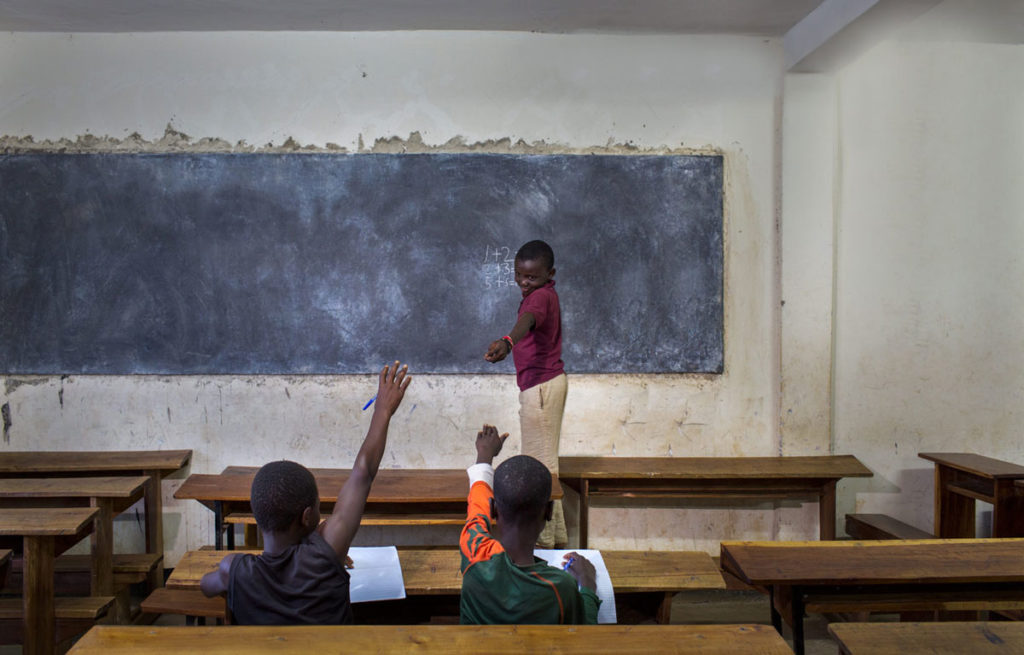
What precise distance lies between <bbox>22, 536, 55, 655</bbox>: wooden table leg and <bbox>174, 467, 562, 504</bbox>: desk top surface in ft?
1.91

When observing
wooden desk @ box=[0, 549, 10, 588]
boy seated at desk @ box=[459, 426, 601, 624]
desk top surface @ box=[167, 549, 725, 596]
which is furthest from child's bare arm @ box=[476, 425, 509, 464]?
wooden desk @ box=[0, 549, 10, 588]

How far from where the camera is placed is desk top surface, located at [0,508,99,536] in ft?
7.71

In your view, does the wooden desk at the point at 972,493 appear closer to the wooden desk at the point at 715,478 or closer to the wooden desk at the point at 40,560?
the wooden desk at the point at 715,478

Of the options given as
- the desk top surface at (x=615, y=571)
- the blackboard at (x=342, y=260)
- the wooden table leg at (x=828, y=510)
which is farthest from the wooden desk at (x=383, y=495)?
the wooden table leg at (x=828, y=510)

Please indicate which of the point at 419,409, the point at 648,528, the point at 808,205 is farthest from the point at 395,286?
the point at 808,205

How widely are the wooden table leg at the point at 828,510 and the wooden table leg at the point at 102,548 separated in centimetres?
339

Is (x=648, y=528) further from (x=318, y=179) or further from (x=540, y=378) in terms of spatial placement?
(x=318, y=179)

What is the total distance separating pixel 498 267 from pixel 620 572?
7.30 ft

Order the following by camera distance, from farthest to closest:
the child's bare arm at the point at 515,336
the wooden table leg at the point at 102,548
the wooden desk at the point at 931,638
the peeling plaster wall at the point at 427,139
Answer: the peeling plaster wall at the point at 427,139
the wooden table leg at the point at 102,548
the child's bare arm at the point at 515,336
the wooden desk at the point at 931,638

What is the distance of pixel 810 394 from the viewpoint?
3.93 m

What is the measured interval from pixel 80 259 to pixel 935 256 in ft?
15.3

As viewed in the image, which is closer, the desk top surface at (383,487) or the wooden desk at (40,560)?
the wooden desk at (40,560)

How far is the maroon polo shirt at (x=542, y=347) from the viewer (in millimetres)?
3057

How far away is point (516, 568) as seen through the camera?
1.51 metres
